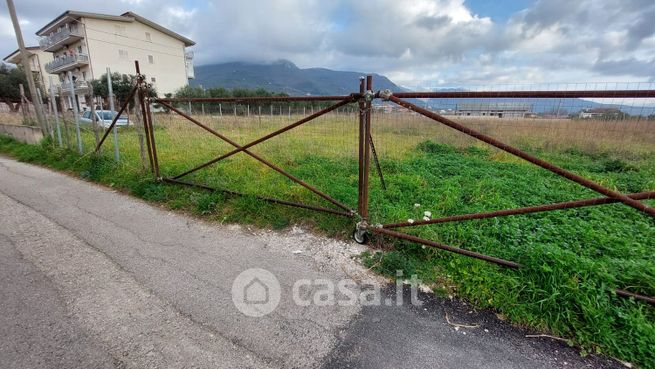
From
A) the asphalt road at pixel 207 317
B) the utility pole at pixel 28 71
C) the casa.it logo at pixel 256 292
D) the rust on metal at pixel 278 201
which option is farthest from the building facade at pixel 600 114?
the utility pole at pixel 28 71

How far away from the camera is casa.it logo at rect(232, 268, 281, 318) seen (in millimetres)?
2347

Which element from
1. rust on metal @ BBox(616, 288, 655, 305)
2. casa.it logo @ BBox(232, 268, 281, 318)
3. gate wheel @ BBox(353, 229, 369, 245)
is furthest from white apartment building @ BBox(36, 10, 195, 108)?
rust on metal @ BBox(616, 288, 655, 305)

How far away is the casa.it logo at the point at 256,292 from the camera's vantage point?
2.35 meters

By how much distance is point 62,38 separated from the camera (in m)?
33.6

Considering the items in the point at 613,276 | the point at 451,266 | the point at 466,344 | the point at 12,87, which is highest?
the point at 12,87

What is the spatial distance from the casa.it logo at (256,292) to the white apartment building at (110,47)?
120ft

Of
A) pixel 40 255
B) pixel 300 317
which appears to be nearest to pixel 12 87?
pixel 40 255

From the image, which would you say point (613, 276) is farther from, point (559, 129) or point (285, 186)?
point (559, 129)

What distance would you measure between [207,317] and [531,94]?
10.0ft

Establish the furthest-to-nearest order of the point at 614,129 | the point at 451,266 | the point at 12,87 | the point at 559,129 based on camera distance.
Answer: the point at 12,87
the point at 559,129
the point at 614,129
the point at 451,266

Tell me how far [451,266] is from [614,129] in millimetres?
6983

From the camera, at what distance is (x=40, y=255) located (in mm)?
3129

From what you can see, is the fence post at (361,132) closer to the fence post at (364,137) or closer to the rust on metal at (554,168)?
the fence post at (364,137)

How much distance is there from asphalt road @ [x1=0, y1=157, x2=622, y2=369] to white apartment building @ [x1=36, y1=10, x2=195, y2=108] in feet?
116
